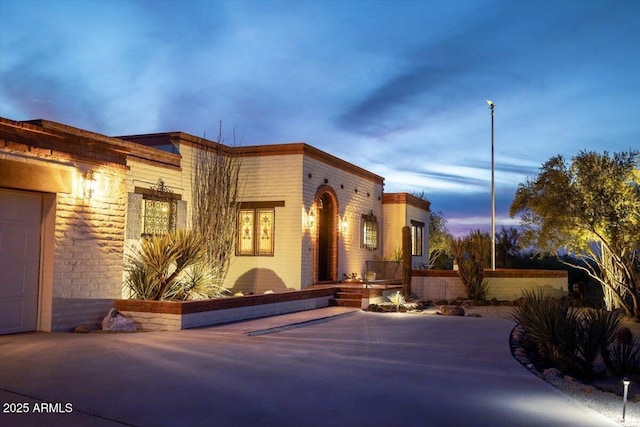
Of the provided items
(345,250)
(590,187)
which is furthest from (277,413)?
(345,250)

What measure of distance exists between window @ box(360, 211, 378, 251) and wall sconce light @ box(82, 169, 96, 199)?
1256 centimetres

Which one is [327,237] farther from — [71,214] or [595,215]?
[71,214]

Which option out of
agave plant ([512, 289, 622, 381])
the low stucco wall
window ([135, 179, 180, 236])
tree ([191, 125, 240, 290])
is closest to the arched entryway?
the low stucco wall

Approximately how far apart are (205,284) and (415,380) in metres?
6.92

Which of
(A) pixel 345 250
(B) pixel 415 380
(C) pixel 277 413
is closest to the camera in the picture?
(C) pixel 277 413

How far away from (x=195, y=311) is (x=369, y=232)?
40.2ft

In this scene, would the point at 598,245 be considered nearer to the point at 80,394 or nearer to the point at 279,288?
the point at 279,288

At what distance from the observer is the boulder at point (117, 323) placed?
10.7 meters

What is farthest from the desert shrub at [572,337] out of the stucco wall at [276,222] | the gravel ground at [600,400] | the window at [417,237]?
the window at [417,237]

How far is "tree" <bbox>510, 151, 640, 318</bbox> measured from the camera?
45.1 feet

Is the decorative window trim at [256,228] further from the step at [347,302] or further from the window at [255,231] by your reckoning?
the step at [347,302]

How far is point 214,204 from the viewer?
16.3 m

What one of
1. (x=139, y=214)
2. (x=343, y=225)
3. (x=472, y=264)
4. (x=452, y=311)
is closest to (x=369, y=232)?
(x=343, y=225)

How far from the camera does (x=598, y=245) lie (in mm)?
15617
